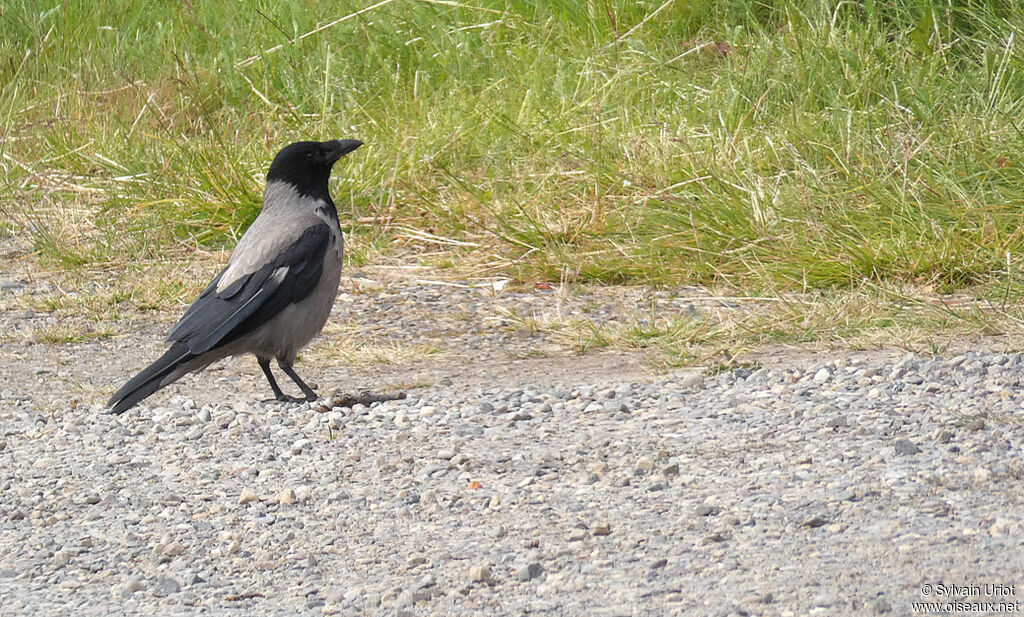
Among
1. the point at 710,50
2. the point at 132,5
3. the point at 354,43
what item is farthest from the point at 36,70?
the point at 710,50

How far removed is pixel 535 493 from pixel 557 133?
4.07 m

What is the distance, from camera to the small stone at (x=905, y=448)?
379 cm

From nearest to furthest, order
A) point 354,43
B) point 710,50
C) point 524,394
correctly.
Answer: point 524,394, point 710,50, point 354,43

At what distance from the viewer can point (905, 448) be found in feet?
12.5

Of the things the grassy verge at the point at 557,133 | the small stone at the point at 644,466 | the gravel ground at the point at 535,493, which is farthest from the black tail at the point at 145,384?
the grassy verge at the point at 557,133

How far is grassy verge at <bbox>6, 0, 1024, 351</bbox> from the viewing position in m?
6.16

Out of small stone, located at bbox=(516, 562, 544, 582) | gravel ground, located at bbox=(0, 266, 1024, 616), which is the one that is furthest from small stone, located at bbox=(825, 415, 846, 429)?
small stone, located at bbox=(516, 562, 544, 582)

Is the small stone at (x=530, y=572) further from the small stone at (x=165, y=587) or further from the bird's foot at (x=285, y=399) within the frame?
the bird's foot at (x=285, y=399)

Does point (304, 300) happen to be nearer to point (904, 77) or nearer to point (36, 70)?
point (904, 77)

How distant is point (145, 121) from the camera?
8570 millimetres

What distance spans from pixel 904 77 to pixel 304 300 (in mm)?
3699

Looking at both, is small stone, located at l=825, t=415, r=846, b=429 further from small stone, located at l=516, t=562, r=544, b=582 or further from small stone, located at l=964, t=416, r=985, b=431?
small stone, located at l=516, t=562, r=544, b=582

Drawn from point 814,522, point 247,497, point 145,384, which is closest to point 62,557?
point 247,497

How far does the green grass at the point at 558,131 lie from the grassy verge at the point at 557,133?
0.7 inches
